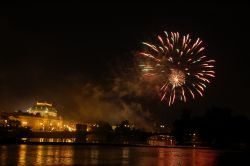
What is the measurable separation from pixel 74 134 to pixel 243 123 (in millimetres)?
66768

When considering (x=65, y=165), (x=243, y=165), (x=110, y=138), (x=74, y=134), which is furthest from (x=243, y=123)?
(x=65, y=165)

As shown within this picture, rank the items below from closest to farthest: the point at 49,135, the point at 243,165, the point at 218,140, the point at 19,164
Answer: the point at 19,164 → the point at 243,165 → the point at 218,140 → the point at 49,135

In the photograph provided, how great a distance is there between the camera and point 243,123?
5674 inches

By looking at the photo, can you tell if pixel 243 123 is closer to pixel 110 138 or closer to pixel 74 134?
pixel 110 138

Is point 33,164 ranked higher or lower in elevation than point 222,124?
lower

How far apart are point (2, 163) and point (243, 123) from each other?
115 metres

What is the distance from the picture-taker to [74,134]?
180 metres

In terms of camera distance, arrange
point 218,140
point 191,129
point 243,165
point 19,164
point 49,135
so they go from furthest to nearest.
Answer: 1. point 49,135
2. point 191,129
3. point 218,140
4. point 243,165
5. point 19,164

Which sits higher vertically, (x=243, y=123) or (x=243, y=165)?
(x=243, y=123)

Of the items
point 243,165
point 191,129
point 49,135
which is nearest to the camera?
point 243,165

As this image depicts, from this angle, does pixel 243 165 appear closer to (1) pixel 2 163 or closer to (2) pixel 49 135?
(1) pixel 2 163

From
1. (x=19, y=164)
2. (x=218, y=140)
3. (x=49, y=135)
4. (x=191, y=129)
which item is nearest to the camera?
(x=19, y=164)

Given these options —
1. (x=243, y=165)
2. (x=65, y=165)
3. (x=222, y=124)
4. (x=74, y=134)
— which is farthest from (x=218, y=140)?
(x=65, y=165)

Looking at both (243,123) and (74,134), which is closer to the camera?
(243,123)
